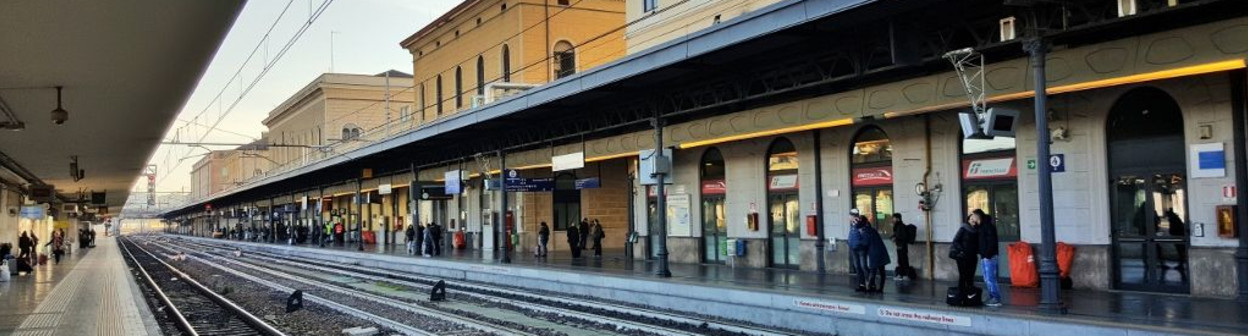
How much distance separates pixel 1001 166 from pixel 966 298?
187 inches

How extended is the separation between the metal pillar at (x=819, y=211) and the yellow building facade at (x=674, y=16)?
520cm

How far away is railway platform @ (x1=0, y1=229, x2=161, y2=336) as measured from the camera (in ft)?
48.2

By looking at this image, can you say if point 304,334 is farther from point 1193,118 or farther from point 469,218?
point 469,218

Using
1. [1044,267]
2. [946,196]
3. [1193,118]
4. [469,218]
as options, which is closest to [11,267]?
[469,218]

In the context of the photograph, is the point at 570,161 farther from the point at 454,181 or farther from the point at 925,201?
the point at 925,201

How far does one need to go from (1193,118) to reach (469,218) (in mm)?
30944

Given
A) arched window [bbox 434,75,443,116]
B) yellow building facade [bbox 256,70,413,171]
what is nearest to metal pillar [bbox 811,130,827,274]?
arched window [bbox 434,75,443,116]

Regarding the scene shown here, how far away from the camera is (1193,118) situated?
44.0 feet

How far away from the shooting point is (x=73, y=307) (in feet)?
59.5

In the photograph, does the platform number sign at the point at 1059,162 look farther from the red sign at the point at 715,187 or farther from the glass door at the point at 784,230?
the red sign at the point at 715,187

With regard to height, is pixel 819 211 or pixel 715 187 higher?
pixel 715 187


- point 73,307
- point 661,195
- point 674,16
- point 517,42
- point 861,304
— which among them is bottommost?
point 73,307

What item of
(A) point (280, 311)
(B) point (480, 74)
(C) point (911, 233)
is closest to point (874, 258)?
(C) point (911, 233)

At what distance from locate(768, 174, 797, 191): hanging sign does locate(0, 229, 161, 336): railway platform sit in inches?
517
